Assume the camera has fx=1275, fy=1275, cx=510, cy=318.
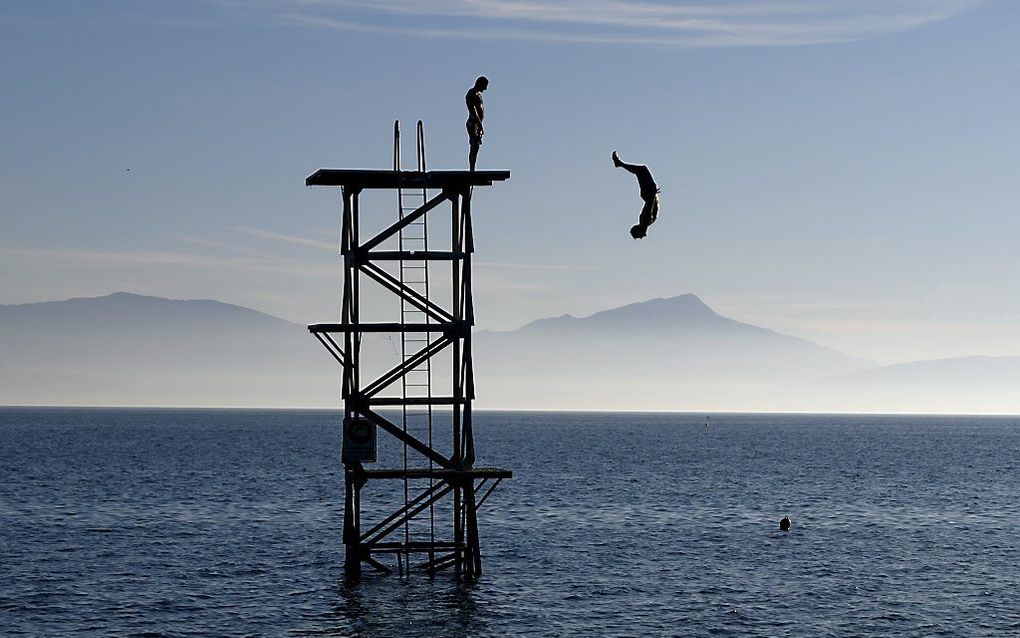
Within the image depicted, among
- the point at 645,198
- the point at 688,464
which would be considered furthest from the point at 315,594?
the point at 688,464

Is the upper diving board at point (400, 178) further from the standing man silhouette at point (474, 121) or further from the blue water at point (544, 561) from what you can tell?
the blue water at point (544, 561)

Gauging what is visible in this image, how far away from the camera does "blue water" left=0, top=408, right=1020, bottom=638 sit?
3722 centimetres

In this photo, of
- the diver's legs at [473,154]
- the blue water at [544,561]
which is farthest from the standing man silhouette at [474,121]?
the blue water at [544,561]

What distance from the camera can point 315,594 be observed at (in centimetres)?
4028

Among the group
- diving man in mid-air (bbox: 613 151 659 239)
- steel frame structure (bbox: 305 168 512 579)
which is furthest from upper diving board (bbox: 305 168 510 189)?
diving man in mid-air (bbox: 613 151 659 239)

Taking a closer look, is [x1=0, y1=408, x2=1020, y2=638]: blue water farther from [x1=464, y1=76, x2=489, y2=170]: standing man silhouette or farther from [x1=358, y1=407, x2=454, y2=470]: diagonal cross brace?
[x1=464, y1=76, x2=489, y2=170]: standing man silhouette

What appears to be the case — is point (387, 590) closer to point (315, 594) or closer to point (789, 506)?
point (315, 594)

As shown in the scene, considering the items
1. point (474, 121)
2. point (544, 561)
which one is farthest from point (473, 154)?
point (544, 561)

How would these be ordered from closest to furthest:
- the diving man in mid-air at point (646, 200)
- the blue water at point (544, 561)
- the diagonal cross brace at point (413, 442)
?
the diving man in mid-air at point (646, 200) < the blue water at point (544, 561) < the diagonal cross brace at point (413, 442)

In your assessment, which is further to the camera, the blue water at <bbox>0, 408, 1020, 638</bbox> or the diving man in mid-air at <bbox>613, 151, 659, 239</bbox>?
the blue water at <bbox>0, 408, 1020, 638</bbox>

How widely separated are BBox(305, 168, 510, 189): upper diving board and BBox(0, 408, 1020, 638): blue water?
12.6m

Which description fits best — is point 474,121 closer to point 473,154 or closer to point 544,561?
point 473,154

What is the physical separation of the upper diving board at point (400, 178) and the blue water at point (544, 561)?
495 inches

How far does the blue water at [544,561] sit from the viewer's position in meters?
37.2
